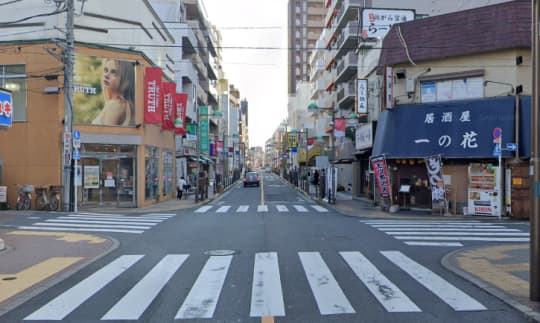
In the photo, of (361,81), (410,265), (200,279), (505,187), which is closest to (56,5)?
(361,81)

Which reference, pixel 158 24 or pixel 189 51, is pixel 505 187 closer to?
pixel 158 24

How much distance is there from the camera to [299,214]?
71.3ft

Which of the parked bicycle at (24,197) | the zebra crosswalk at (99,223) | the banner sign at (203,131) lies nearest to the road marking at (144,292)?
the zebra crosswalk at (99,223)

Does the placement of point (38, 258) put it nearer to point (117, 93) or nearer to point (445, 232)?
point (445, 232)

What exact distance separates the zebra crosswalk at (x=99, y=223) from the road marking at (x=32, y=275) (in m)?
5.17

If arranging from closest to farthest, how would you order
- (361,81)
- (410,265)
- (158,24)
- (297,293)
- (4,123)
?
(297,293), (410,265), (4,123), (361,81), (158,24)

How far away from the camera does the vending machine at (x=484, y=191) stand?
20.2 metres

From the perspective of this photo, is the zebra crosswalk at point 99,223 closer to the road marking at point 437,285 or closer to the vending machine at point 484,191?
the road marking at point 437,285

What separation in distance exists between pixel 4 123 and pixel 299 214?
12.9 m

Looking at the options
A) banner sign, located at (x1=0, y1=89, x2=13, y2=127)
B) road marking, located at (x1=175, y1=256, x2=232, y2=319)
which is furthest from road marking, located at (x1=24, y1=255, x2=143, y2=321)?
banner sign, located at (x1=0, y1=89, x2=13, y2=127)

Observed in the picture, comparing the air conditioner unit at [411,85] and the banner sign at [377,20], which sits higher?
the banner sign at [377,20]

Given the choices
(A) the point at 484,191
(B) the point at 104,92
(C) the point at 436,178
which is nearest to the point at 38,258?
(B) the point at 104,92

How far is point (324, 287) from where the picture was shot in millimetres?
8016

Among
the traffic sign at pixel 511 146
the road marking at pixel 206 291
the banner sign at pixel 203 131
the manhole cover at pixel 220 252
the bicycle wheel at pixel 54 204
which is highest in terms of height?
the banner sign at pixel 203 131
